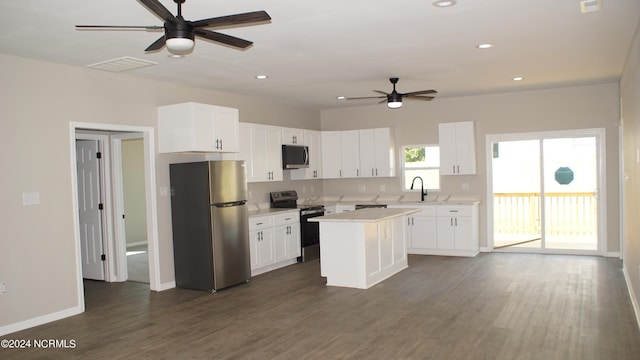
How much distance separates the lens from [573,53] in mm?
5387

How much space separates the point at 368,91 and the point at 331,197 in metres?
2.72

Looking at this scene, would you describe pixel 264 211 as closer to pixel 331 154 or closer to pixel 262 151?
pixel 262 151

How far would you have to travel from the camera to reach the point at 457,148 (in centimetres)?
834

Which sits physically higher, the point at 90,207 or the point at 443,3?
the point at 443,3

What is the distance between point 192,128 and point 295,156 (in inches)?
102

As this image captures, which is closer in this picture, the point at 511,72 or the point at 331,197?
the point at 511,72

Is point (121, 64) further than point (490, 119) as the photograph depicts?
No

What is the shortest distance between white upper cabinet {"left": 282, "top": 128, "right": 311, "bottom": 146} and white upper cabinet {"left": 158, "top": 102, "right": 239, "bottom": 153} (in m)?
1.79

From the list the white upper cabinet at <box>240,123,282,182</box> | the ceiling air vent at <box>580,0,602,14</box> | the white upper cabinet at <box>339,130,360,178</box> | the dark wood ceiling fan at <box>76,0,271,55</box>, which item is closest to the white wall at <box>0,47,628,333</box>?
the white upper cabinet at <box>240,123,282,182</box>

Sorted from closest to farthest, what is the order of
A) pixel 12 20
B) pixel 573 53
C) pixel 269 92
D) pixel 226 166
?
pixel 12 20 → pixel 573 53 → pixel 226 166 → pixel 269 92

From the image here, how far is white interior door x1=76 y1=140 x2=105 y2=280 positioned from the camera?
22.4 ft

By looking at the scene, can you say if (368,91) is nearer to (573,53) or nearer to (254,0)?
(573,53)

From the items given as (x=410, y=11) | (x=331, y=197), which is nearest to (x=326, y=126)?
(x=331, y=197)

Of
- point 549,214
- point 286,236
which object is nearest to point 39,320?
point 286,236
